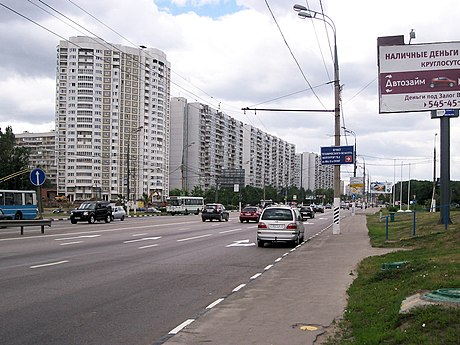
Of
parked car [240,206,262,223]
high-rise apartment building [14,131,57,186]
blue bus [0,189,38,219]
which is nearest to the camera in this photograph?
blue bus [0,189,38,219]

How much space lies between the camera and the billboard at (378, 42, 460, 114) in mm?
23719

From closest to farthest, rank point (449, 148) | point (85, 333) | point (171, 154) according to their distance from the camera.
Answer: point (85, 333), point (449, 148), point (171, 154)

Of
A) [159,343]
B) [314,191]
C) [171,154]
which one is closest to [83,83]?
[171,154]

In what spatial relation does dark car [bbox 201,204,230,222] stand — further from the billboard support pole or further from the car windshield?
the billboard support pole

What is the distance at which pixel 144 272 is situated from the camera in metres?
12.7

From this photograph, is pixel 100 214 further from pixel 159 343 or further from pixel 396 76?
pixel 159 343

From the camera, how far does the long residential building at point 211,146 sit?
10962 centimetres

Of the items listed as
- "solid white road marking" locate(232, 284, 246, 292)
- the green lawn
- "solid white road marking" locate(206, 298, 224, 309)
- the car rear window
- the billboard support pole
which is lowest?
"solid white road marking" locate(232, 284, 246, 292)

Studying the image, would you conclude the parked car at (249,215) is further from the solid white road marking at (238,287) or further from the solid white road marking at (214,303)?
the solid white road marking at (214,303)

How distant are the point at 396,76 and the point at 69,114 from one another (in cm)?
8568

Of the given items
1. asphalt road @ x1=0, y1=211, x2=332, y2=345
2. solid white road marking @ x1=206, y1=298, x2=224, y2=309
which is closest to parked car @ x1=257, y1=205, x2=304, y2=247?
asphalt road @ x1=0, y1=211, x2=332, y2=345

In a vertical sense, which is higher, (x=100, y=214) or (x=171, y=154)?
(x=171, y=154)

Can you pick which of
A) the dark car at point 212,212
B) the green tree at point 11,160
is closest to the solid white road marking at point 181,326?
the dark car at point 212,212

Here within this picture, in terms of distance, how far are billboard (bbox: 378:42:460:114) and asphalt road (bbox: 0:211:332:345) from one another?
1049 cm
